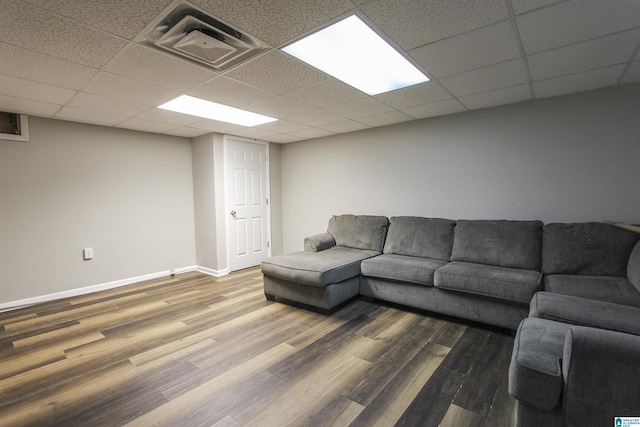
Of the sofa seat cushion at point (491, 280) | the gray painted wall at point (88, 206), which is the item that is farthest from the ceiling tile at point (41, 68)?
the sofa seat cushion at point (491, 280)

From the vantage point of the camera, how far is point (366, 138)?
14.3 ft

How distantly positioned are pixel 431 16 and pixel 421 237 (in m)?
2.40

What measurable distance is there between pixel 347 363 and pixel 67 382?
1925 millimetres

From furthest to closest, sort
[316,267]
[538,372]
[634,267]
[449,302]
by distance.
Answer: [316,267] < [449,302] < [634,267] < [538,372]

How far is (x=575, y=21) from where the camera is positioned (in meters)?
1.65

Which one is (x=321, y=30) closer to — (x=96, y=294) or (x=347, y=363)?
(x=347, y=363)

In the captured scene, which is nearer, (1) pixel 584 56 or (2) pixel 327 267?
(1) pixel 584 56

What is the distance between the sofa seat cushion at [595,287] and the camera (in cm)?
202

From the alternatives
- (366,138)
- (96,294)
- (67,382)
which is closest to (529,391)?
(67,382)

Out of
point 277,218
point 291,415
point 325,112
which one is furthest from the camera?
point 277,218

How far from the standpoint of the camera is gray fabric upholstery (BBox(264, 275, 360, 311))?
2.97 metres

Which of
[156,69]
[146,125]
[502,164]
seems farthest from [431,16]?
[146,125]

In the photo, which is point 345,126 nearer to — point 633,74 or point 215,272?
point 633,74

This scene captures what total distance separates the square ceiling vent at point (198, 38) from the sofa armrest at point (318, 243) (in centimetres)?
243
